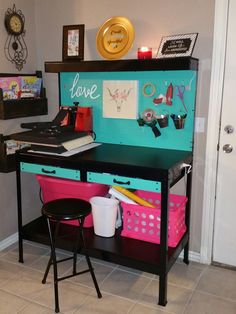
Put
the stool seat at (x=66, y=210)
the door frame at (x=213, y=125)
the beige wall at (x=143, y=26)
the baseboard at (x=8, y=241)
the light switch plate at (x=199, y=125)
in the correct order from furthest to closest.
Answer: the baseboard at (x=8, y=241) → the light switch plate at (x=199, y=125) → the beige wall at (x=143, y=26) → the door frame at (x=213, y=125) → the stool seat at (x=66, y=210)

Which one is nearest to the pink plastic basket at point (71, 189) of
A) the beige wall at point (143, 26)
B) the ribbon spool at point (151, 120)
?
the ribbon spool at point (151, 120)

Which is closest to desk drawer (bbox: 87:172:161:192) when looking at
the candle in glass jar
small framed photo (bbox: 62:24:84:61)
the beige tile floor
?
the beige tile floor

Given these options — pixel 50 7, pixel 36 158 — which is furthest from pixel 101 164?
pixel 50 7

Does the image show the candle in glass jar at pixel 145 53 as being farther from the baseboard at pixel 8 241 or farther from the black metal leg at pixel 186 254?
the baseboard at pixel 8 241

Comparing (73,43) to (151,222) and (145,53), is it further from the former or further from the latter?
(151,222)

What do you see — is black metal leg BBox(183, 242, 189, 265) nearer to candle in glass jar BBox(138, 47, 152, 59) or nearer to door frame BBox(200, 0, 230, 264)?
door frame BBox(200, 0, 230, 264)

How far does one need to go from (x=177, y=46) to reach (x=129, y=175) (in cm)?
99

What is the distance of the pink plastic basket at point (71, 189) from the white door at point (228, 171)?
2.89 feet

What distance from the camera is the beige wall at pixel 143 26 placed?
245 centimetres

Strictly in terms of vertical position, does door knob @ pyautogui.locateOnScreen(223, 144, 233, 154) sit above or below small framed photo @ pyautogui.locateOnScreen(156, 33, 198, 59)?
below

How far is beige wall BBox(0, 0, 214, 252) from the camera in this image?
2447mm

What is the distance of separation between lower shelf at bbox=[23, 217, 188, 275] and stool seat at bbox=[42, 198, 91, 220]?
0.41 m

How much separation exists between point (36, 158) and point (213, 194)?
1.34 m

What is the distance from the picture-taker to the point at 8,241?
9.84ft
